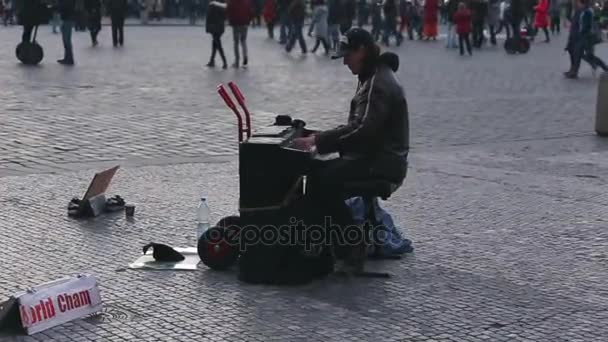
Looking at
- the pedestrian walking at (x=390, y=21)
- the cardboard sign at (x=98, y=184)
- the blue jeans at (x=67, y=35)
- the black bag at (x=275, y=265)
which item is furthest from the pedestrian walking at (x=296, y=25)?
the black bag at (x=275, y=265)

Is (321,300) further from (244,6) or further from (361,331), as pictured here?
(244,6)

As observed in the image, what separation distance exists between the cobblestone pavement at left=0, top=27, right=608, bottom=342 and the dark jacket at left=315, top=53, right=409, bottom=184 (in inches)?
28.1

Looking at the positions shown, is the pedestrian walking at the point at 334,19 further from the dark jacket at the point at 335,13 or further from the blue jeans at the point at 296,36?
the blue jeans at the point at 296,36

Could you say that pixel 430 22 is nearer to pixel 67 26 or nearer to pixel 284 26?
pixel 284 26

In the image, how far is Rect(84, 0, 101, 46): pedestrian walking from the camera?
29.3 meters

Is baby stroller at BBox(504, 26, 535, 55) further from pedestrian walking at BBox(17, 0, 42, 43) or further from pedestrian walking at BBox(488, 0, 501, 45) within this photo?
pedestrian walking at BBox(17, 0, 42, 43)

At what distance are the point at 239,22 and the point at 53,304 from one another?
58.4ft

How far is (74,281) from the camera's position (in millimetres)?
5980

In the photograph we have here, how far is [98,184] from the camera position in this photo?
8523 mm

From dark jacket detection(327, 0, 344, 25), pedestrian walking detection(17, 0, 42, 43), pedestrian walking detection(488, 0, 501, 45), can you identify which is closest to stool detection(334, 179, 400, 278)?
pedestrian walking detection(17, 0, 42, 43)

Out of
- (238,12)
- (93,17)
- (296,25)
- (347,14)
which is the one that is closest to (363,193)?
(238,12)

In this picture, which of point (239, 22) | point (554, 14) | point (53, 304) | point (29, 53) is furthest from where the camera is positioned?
point (554, 14)

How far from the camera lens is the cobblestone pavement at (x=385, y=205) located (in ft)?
19.7

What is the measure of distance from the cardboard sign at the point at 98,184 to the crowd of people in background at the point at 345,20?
1357cm
